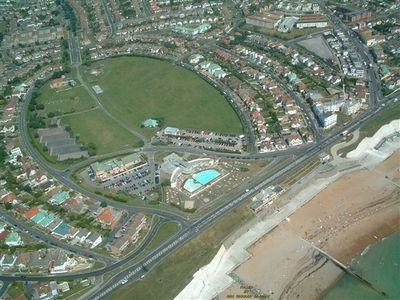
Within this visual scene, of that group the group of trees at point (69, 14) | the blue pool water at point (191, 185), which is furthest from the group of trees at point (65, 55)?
the blue pool water at point (191, 185)

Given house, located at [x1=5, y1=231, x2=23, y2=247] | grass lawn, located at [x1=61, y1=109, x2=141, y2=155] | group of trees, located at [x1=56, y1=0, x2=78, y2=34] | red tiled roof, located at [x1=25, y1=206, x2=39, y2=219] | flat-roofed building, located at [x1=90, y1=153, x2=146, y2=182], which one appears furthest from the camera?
group of trees, located at [x1=56, y1=0, x2=78, y2=34]

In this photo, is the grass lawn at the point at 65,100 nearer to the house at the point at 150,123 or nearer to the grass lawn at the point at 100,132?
the grass lawn at the point at 100,132

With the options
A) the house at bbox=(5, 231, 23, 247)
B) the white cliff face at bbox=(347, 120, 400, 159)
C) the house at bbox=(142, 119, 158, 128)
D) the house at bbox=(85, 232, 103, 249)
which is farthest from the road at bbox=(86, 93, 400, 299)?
the house at bbox=(142, 119, 158, 128)

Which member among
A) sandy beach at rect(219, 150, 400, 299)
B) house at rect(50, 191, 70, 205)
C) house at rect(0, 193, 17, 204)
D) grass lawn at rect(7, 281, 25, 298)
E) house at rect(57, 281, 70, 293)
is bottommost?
sandy beach at rect(219, 150, 400, 299)

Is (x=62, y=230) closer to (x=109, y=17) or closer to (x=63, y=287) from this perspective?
(x=63, y=287)

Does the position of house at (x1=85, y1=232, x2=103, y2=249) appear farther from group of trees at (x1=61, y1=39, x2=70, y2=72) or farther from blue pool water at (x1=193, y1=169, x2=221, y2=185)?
group of trees at (x1=61, y1=39, x2=70, y2=72)

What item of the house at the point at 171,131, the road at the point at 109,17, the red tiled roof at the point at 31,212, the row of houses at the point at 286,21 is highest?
the road at the point at 109,17
